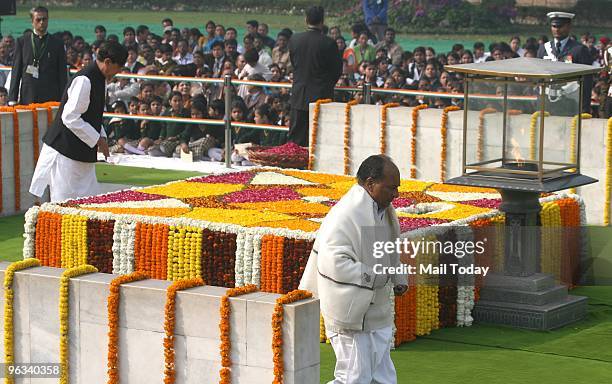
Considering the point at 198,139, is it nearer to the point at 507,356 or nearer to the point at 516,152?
the point at 516,152

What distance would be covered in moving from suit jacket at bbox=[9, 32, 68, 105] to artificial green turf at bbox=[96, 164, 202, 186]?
112cm

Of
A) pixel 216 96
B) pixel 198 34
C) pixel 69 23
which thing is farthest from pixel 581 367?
pixel 69 23

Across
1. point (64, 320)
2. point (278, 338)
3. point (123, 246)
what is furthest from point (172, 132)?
point (278, 338)

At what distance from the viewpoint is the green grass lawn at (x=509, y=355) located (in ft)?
31.1

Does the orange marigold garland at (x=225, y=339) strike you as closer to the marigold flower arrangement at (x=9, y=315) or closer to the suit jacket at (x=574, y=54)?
the marigold flower arrangement at (x=9, y=315)

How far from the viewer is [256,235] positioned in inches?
424

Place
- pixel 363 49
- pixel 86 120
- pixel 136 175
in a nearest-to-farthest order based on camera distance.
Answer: pixel 86 120 < pixel 136 175 < pixel 363 49

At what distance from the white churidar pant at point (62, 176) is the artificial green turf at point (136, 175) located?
4157 millimetres

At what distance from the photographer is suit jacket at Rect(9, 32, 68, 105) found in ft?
55.4

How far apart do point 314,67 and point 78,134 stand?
5033mm

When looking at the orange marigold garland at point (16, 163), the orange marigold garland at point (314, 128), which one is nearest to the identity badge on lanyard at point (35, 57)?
the orange marigold garland at point (16, 163)

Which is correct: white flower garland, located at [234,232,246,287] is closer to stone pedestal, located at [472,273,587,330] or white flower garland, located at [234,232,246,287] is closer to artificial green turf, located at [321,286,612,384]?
artificial green turf, located at [321,286,612,384]

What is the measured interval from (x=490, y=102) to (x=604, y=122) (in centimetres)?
325

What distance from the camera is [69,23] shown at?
111 ft
